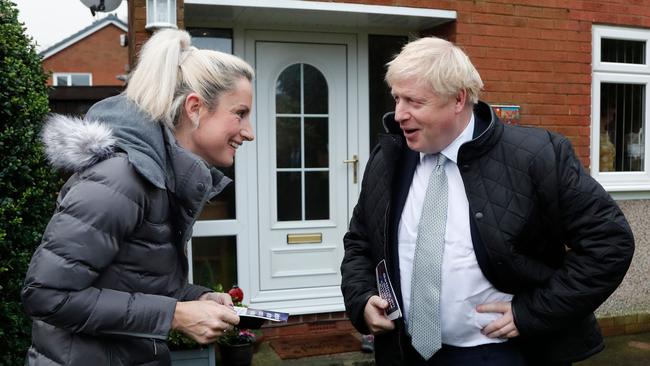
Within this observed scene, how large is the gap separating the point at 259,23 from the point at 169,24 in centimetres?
99

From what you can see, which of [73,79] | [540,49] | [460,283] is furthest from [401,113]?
[73,79]

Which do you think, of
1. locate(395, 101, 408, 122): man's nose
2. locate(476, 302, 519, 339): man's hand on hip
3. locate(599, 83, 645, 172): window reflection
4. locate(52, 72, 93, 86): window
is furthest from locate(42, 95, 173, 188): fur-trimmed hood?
locate(52, 72, 93, 86): window

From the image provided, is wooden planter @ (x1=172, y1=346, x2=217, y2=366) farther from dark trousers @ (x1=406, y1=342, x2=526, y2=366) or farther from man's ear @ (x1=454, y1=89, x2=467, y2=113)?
man's ear @ (x1=454, y1=89, x2=467, y2=113)

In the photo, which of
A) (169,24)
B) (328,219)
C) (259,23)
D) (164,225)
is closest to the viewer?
(164,225)

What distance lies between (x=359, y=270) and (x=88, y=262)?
123cm

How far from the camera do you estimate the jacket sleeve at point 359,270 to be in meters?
2.54

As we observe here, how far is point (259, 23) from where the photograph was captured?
16.8 ft

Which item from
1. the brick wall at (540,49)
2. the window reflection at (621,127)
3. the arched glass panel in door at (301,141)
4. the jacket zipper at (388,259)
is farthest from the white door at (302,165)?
the jacket zipper at (388,259)

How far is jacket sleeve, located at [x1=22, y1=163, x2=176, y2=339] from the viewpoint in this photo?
1.65 metres

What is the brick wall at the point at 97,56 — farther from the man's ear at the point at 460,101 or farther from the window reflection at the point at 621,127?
the man's ear at the point at 460,101

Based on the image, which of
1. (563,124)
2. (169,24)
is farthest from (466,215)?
(563,124)

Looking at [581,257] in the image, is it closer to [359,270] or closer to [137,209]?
[359,270]

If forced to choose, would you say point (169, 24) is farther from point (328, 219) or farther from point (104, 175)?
point (104, 175)

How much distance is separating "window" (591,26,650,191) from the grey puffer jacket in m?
4.76
